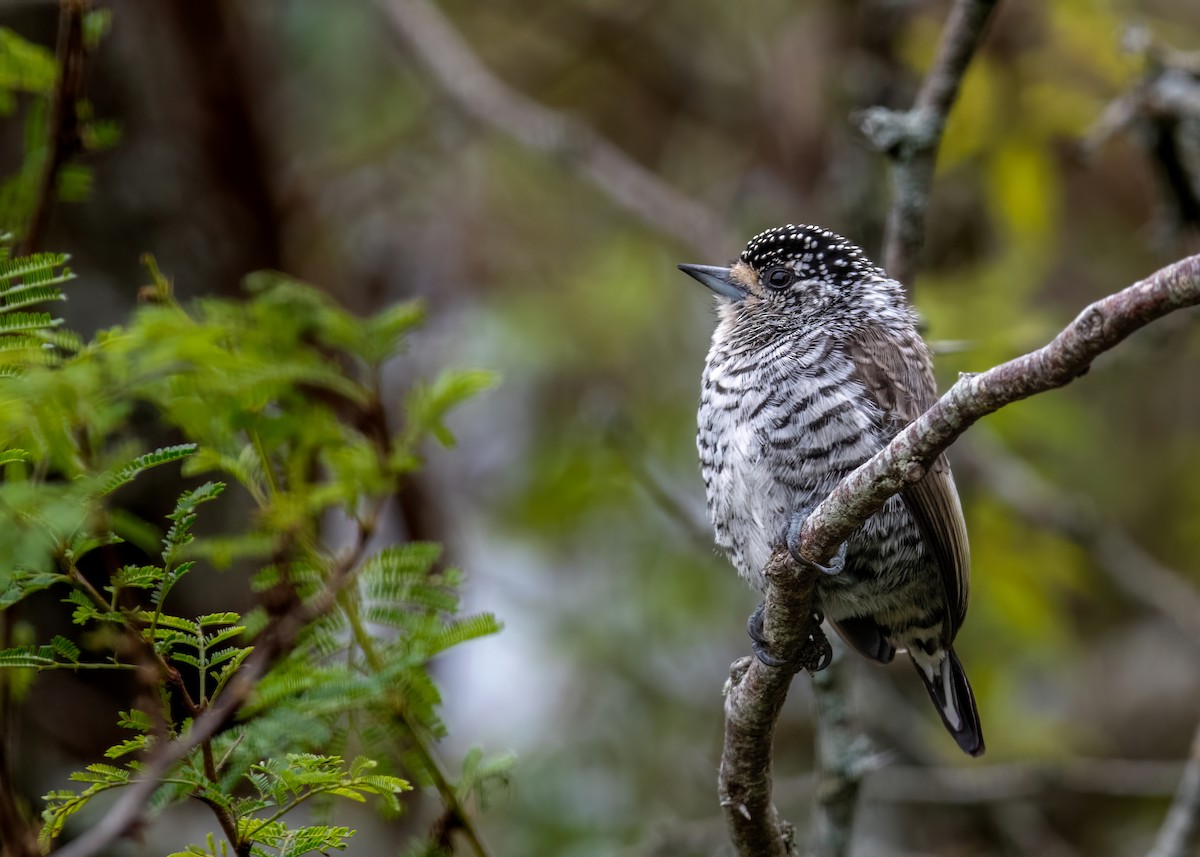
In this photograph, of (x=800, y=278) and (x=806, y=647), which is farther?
(x=800, y=278)

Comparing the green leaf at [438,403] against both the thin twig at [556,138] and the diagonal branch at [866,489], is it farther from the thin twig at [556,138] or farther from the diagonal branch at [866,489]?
the thin twig at [556,138]

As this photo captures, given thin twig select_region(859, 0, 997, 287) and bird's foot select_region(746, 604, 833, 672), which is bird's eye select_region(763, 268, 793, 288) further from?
bird's foot select_region(746, 604, 833, 672)

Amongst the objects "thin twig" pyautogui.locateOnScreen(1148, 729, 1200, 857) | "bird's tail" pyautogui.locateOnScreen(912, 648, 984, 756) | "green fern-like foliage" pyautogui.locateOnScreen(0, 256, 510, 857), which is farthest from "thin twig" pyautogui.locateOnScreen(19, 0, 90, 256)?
"thin twig" pyautogui.locateOnScreen(1148, 729, 1200, 857)

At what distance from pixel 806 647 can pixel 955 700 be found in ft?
3.20

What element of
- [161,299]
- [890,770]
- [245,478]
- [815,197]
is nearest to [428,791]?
[245,478]

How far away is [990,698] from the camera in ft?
19.2

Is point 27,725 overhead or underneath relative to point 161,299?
underneath

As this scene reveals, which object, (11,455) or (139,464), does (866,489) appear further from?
(11,455)

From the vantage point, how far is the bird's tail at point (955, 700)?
147 inches

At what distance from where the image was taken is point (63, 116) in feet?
9.71

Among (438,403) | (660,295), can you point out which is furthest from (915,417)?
(660,295)

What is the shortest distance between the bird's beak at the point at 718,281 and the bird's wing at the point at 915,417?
536 mm

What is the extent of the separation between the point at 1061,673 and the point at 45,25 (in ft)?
19.0

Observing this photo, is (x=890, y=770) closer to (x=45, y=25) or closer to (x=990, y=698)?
(x=990, y=698)
